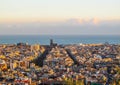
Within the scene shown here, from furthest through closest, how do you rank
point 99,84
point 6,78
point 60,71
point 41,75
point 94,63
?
point 94,63 → point 60,71 → point 41,75 → point 6,78 → point 99,84

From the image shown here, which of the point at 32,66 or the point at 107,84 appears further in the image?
the point at 32,66

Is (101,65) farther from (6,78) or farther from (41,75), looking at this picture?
(6,78)

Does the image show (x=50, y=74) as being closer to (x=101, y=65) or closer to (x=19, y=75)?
(x=19, y=75)

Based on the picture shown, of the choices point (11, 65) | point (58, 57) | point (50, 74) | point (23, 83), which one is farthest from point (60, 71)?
point (58, 57)

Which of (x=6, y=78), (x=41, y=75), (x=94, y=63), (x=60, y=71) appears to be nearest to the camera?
(x=6, y=78)

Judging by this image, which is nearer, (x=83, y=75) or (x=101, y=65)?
(x=83, y=75)

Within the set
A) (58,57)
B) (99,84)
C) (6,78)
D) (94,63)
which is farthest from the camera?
(58,57)

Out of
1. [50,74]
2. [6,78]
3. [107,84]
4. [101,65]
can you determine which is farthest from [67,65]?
[107,84]

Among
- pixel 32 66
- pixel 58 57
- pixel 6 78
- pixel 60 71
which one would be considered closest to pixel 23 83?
pixel 6 78

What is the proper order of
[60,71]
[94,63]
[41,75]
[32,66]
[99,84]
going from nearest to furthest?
[99,84] → [41,75] → [60,71] → [32,66] → [94,63]
